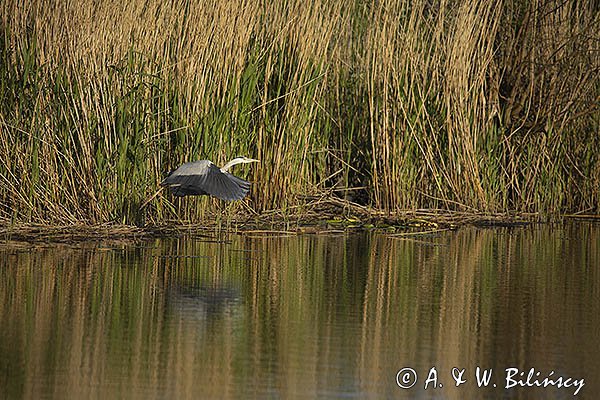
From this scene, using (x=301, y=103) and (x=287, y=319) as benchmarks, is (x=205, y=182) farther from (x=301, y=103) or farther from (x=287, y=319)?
(x=287, y=319)

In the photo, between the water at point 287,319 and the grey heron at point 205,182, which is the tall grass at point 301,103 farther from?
the water at point 287,319

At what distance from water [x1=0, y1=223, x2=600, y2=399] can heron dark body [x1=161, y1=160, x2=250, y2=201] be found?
0.34 metres

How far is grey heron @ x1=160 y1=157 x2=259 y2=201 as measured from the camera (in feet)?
24.4

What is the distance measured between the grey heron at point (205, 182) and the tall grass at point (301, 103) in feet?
1.37

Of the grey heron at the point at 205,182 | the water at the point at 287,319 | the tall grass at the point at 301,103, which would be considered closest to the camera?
the water at the point at 287,319

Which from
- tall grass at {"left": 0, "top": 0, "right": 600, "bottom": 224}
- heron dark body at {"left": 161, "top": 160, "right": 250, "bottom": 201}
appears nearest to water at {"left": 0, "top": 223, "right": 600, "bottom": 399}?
heron dark body at {"left": 161, "top": 160, "right": 250, "bottom": 201}

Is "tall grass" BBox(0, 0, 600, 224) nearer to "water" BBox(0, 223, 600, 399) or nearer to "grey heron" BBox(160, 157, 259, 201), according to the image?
"grey heron" BBox(160, 157, 259, 201)

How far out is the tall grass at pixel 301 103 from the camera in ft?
25.3

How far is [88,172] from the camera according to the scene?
774cm

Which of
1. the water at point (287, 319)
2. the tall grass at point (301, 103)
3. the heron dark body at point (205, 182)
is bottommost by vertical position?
the water at point (287, 319)

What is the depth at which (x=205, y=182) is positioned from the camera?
7.47 meters

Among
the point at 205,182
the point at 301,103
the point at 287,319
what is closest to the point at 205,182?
the point at 205,182

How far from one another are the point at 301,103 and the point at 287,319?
4086 millimetres

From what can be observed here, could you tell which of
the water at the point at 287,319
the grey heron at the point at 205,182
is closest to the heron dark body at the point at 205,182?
the grey heron at the point at 205,182
